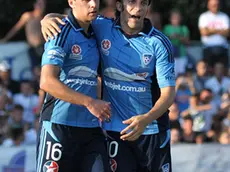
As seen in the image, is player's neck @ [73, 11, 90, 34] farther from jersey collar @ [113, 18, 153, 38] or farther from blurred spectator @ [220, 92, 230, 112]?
blurred spectator @ [220, 92, 230, 112]

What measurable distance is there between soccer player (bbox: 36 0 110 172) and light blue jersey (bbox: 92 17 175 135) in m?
0.17

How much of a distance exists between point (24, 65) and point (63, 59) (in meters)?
7.88

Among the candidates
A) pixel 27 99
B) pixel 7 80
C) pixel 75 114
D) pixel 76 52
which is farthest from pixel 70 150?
pixel 7 80

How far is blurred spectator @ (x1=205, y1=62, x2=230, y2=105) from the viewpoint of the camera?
14.3 m

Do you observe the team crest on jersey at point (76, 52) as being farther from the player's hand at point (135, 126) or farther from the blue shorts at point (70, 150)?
the player's hand at point (135, 126)

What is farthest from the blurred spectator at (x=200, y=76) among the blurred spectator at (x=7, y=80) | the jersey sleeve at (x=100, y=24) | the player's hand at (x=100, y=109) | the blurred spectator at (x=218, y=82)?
the player's hand at (x=100, y=109)

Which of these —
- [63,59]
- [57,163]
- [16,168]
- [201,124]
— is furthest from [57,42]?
[201,124]

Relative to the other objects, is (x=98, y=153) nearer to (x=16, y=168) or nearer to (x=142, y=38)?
(x=142, y=38)

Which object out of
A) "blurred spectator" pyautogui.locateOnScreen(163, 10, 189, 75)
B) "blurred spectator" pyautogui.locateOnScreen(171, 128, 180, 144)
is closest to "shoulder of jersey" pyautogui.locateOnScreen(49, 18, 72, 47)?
"blurred spectator" pyautogui.locateOnScreen(171, 128, 180, 144)

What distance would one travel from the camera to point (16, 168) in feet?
34.8

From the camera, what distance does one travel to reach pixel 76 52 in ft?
23.0

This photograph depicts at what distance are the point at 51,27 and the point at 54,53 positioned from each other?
36cm

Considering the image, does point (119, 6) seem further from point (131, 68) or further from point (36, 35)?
point (36, 35)

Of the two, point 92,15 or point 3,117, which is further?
point 3,117
